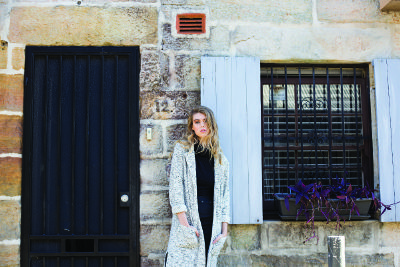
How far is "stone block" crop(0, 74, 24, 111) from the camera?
356cm

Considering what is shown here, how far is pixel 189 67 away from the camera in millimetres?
3650

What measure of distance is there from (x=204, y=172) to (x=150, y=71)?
3.65ft

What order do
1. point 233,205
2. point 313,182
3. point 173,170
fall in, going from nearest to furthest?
point 173,170 < point 233,205 < point 313,182

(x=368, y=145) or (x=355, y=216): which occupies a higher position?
(x=368, y=145)

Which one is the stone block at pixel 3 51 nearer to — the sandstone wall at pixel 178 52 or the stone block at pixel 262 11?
the sandstone wall at pixel 178 52

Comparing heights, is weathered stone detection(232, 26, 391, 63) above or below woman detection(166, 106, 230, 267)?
above

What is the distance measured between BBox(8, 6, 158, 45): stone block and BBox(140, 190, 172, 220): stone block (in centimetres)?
136

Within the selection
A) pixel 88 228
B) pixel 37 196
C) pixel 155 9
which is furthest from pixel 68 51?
pixel 88 228

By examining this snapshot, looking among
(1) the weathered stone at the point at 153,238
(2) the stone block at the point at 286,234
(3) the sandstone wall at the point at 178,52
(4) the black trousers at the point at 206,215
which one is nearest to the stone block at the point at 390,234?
(3) the sandstone wall at the point at 178,52

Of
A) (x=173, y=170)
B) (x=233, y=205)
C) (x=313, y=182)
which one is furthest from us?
(x=313, y=182)

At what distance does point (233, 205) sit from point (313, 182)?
83cm

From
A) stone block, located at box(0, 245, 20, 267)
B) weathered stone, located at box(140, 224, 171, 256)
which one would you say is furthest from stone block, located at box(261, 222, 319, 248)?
stone block, located at box(0, 245, 20, 267)

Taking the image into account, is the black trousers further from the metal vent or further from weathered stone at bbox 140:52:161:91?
the metal vent

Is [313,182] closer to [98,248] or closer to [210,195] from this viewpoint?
[210,195]
